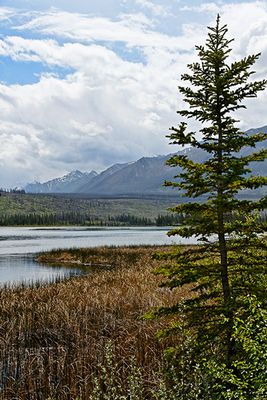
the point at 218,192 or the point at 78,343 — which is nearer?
the point at 218,192

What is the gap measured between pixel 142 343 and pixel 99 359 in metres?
1.42

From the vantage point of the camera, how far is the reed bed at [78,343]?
1182 centimetres

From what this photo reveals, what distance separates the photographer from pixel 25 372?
1255 centimetres

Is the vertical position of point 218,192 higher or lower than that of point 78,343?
higher

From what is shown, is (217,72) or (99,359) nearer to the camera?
(217,72)

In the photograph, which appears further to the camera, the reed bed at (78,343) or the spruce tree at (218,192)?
the reed bed at (78,343)

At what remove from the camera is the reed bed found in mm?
11819

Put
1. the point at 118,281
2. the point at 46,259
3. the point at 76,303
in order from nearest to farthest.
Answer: the point at 76,303 < the point at 118,281 < the point at 46,259

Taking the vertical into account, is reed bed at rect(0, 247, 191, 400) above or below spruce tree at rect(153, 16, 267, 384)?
below

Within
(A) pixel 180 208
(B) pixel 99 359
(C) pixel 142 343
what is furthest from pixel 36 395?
(A) pixel 180 208

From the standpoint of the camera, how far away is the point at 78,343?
14422 mm

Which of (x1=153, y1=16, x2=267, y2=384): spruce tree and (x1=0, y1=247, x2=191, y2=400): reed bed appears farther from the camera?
(x1=0, y1=247, x2=191, y2=400): reed bed

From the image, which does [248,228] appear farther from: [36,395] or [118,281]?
[118,281]

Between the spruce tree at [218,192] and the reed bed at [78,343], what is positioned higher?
the spruce tree at [218,192]
